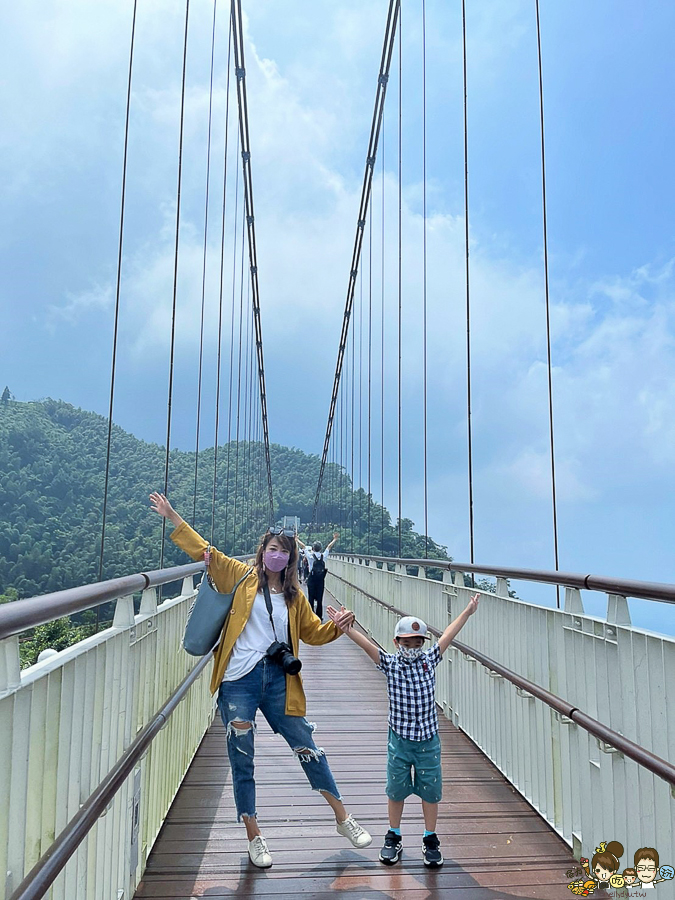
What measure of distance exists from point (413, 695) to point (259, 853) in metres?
0.73

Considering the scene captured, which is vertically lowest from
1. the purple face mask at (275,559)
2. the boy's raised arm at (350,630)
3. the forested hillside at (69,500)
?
the boy's raised arm at (350,630)

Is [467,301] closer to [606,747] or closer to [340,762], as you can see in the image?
[340,762]

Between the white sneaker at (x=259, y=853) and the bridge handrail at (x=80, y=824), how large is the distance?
20.4 inches

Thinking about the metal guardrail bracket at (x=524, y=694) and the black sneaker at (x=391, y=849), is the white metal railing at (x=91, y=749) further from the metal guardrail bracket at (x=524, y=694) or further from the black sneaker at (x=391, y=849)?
the metal guardrail bracket at (x=524, y=694)

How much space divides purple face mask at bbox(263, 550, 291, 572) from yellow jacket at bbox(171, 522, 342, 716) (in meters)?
0.08

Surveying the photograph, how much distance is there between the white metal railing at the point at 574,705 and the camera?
6.85 ft

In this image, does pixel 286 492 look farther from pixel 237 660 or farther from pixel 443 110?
pixel 237 660

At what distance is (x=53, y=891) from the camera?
1637 millimetres

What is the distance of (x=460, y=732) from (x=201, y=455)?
20645 mm

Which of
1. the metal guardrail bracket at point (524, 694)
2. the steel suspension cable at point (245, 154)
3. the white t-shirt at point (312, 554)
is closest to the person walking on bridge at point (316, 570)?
the white t-shirt at point (312, 554)

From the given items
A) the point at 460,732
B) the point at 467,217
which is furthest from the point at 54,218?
the point at 460,732

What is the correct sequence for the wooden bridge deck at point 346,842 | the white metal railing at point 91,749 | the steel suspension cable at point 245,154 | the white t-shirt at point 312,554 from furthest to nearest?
the steel suspension cable at point 245,154 → the white t-shirt at point 312,554 → the wooden bridge deck at point 346,842 → the white metal railing at point 91,749

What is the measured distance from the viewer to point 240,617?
2730 millimetres

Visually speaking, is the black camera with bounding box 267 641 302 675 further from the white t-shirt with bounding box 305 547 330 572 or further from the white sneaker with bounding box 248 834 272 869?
the white t-shirt with bounding box 305 547 330 572
